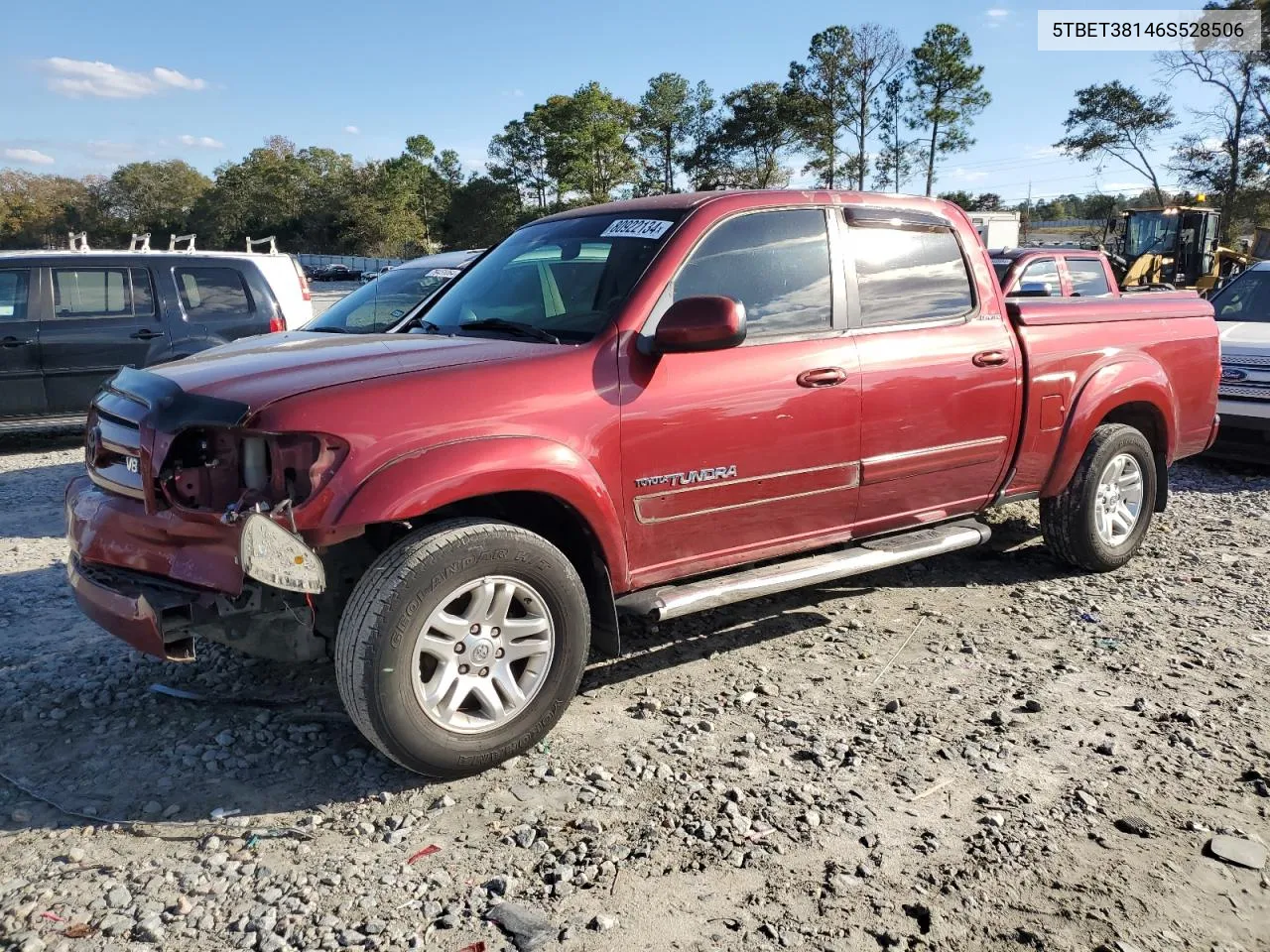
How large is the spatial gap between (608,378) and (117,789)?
2.13 metres

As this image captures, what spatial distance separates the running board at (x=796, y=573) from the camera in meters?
3.56

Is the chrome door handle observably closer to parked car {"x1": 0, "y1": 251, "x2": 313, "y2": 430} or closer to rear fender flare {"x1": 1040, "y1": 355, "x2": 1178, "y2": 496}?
rear fender flare {"x1": 1040, "y1": 355, "x2": 1178, "y2": 496}

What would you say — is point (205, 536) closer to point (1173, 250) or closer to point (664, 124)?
point (1173, 250)

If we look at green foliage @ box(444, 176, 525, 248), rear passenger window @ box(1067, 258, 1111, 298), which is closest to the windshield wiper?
rear passenger window @ box(1067, 258, 1111, 298)

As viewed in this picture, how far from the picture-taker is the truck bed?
4848mm

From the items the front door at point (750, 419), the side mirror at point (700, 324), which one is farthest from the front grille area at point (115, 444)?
the side mirror at point (700, 324)

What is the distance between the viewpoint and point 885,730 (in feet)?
11.8

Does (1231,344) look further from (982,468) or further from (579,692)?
(579,692)

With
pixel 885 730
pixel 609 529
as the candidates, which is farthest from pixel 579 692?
pixel 885 730

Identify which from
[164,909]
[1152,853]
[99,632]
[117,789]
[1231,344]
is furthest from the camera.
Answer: [1231,344]

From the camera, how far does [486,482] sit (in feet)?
10.2

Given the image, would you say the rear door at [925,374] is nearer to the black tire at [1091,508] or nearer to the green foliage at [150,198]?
the black tire at [1091,508]

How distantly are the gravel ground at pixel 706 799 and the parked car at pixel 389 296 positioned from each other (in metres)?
3.28

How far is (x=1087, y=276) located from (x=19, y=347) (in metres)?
12.2
